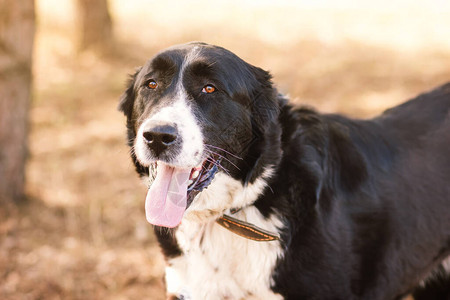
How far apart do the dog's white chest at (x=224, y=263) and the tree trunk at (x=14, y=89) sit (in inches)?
98.4

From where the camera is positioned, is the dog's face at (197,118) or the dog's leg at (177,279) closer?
the dog's face at (197,118)

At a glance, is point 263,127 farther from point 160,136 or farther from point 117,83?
point 117,83

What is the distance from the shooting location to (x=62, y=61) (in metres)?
9.23

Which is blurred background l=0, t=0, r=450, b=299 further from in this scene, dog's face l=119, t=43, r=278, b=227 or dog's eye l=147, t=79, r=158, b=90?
dog's eye l=147, t=79, r=158, b=90

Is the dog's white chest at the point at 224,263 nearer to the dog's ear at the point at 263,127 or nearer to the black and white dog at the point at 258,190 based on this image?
the black and white dog at the point at 258,190

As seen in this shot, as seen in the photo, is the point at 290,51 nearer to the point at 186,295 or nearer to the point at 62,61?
the point at 62,61

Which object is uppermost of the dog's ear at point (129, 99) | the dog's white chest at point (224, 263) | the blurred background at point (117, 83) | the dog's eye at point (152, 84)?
the dog's eye at point (152, 84)

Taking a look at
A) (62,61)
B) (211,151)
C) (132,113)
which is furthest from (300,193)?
(62,61)

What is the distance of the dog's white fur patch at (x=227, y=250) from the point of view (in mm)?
2539

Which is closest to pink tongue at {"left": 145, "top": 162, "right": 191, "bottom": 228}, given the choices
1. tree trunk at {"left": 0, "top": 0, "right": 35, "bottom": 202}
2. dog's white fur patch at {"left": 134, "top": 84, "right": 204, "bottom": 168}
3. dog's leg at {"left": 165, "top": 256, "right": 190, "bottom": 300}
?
dog's white fur patch at {"left": 134, "top": 84, "right": 204, "bottom": 168}

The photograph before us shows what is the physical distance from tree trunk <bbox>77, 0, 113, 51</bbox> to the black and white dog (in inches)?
259

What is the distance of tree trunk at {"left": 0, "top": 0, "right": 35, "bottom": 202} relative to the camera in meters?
4.30

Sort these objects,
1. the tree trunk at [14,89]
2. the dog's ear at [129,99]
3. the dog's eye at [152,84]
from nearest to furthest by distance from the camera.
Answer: the dog's eye at [152,84]
the dog's ear at [129,99]
the tree trunk at [14,89]

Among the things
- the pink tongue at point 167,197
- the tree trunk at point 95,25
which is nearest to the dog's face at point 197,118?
the pink tongue at point 167,197
